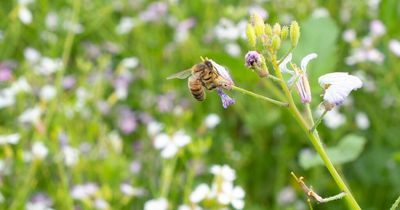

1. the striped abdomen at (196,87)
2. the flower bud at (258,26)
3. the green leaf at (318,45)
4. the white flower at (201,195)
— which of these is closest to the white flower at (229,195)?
the white flower at (201,195)

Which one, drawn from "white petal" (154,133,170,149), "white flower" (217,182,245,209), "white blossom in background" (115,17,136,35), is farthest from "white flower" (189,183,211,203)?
"white blossom in background" (115,17,136,35)

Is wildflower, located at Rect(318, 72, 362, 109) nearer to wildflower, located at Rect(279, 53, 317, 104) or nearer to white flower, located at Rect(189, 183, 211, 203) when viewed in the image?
wildflower, located at Rect(279, 53, 317, 104)

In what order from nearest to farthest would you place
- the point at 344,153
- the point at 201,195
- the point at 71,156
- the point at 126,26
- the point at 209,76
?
the point at 209,76 → the point at 201,195 → the point at 344,153 → the point at 71,156 → the point at 126,26

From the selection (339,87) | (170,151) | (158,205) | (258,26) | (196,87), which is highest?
(170,151)

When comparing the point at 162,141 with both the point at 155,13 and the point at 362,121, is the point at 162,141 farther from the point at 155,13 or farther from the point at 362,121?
the point at 155,13

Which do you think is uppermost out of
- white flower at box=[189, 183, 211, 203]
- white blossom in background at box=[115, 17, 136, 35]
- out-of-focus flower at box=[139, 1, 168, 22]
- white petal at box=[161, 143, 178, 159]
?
out-of-focus flower at box=[139, 1, 168, 22]

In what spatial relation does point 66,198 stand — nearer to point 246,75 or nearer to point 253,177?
point 246,75

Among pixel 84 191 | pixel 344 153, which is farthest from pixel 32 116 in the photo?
pixel 344 153

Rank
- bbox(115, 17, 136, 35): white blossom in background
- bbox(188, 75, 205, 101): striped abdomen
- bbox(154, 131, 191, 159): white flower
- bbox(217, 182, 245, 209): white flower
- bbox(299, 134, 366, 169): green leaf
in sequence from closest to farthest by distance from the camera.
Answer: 1. bbox(188, 75, 205, 101): striped abdomen
2. bbox(217, 182, 245, 209): white flower
3. bbox(299, 134, 366, 169): green leaf
4. bbox(154, 131, 191, 159): white flower
5. bbox(115, 17, 136, 35): white blossom in background
